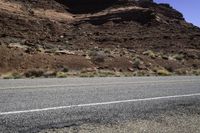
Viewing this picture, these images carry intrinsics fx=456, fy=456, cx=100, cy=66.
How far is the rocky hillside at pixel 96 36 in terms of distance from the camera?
111 feet

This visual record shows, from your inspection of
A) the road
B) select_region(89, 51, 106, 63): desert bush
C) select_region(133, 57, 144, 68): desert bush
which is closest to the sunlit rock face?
select_region(89, 51, 106, 63): desert bush

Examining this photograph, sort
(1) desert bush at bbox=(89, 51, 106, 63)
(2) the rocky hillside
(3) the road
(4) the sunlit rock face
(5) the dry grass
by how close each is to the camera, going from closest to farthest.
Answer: (5) the dry grass
(3) the road
(2) the rocky hillside
(1) desert bush at bbox=(89, 51, 106, 63)
(4) the sunlit rock face

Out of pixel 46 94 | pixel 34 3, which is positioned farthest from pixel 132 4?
pixel 46 94

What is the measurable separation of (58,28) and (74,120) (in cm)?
5039

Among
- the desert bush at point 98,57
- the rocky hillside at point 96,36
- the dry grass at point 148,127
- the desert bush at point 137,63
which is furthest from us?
the desert bush at point 98,57

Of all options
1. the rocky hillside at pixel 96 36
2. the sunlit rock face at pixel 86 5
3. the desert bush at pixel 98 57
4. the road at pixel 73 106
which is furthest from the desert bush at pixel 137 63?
the sunlit rock face at pixel 86 5

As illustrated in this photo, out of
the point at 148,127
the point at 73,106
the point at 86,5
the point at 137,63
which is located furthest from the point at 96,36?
the point at 148,127

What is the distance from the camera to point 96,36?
188 ft

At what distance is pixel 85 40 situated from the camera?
54.0 m

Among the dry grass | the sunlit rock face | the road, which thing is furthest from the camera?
the sunlit rock face

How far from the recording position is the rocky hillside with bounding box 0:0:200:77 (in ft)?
111

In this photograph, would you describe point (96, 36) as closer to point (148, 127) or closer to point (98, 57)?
point (98, 57)

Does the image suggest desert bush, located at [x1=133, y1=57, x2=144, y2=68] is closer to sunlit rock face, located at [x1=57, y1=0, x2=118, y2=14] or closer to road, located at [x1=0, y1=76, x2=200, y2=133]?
road, located at [x1=0, y1=76, x2=200, y2=133]

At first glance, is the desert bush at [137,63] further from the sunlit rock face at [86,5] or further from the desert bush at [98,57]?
the sunlit rock face at [86,5]
